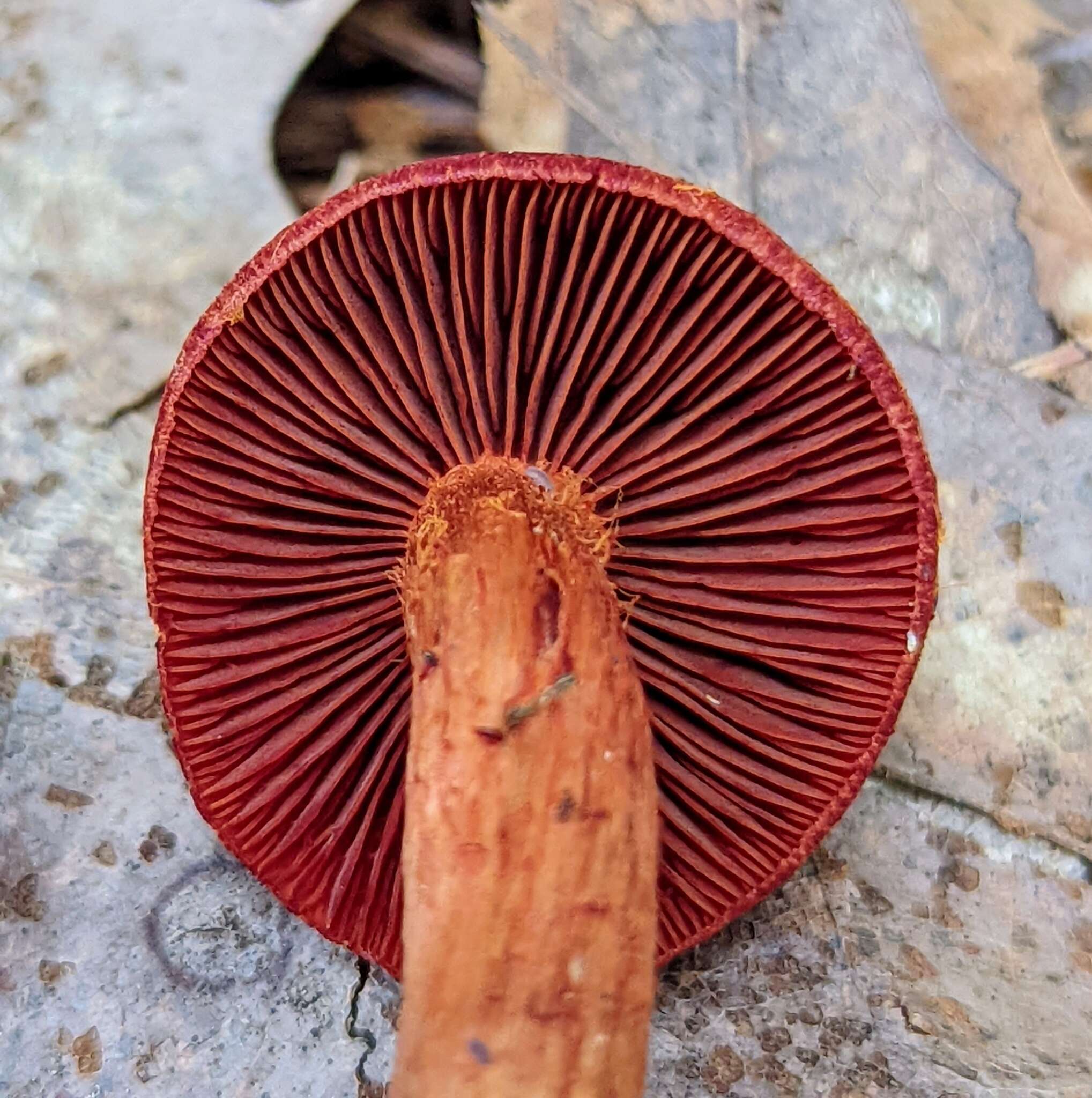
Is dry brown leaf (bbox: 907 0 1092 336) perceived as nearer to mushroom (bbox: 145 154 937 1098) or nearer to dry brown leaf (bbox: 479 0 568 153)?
dry brown leaf (bbox: 479 0 568 153)

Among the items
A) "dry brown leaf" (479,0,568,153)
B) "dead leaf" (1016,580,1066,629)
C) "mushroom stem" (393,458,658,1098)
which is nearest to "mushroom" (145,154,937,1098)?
"mushroom stem" (393,458,658,1098)

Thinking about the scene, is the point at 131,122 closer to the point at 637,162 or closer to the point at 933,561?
the point at 637,162

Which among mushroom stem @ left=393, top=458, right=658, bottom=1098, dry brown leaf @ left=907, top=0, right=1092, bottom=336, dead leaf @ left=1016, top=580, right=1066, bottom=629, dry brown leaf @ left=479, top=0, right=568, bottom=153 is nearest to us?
mushroom stem @ left=393, top=458, right=658, bottom=1098

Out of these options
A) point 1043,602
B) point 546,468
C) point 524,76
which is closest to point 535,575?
point 546,468

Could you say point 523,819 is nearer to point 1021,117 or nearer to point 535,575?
point 535,575

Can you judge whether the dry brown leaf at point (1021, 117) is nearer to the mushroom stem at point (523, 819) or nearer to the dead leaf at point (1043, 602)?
the dead leaf at point (1043, 602)

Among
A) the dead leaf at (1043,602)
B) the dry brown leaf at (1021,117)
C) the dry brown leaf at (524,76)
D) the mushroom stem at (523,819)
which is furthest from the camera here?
the dry brown leaf at (524,76)

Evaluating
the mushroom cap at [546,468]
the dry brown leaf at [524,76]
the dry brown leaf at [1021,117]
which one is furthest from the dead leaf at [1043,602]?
the dry brown leaf at [524,76]
